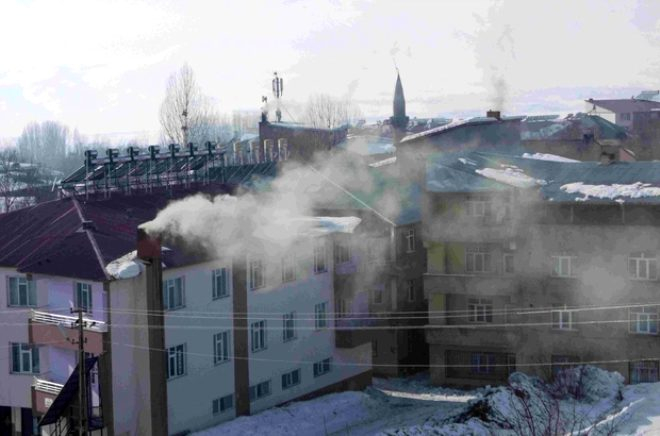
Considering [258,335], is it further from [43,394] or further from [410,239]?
[410,239]

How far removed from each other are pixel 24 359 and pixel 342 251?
433 inches

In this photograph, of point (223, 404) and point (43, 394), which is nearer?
point (43, 394)

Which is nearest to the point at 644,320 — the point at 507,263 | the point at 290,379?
the point at 507,263

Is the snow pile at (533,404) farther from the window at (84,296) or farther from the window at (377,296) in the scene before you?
the window at (84,296)

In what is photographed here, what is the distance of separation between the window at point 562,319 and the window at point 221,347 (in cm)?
1113

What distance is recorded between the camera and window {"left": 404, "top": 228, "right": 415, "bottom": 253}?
3519 cm

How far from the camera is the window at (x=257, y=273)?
28234mm

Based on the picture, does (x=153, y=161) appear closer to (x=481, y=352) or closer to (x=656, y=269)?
(x=481, y=352)

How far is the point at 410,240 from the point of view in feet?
116

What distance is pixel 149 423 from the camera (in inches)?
956

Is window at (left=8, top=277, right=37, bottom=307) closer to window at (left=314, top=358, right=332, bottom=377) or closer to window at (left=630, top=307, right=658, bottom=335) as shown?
window at (left=314, top=358, right=332, bottom=377)

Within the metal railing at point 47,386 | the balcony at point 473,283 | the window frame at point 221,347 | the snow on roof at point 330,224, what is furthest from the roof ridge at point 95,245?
the balcony at point 473,283

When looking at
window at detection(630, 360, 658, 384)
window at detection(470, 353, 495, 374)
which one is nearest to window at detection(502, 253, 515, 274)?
window at detection(470, 353, 495, 374)

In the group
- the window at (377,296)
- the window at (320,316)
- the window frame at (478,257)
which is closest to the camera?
the window at (320,316)
